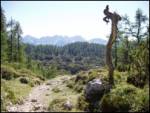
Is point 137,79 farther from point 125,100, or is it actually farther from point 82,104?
point 82,104

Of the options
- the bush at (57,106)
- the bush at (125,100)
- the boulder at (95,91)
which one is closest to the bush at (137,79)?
the bush at (125,100)

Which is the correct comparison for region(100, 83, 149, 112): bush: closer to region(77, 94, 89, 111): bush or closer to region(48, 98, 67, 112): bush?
region(77, 94, 89, 111): bush

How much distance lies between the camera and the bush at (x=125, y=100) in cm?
1750

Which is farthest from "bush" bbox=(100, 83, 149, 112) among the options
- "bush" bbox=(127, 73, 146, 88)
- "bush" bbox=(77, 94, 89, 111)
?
"bush" bbox=(127, 73, 146, 88)

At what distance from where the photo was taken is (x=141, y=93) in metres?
18.6

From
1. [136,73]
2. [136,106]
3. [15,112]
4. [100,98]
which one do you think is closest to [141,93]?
[136,106]

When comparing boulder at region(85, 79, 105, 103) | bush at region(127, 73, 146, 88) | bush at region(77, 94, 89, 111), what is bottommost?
bush at region(77, 94, 89, 111)

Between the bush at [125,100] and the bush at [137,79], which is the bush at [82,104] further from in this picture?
the bush at [137,79]

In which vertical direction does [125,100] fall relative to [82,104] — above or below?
above

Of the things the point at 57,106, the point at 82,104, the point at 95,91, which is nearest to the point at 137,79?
the point at 95,91

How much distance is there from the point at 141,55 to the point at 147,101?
17.0 feet

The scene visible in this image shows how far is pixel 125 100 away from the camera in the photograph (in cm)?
1841

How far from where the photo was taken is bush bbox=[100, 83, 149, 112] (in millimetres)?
17497

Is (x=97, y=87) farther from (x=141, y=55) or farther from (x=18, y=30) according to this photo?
(x=18, y=30)
